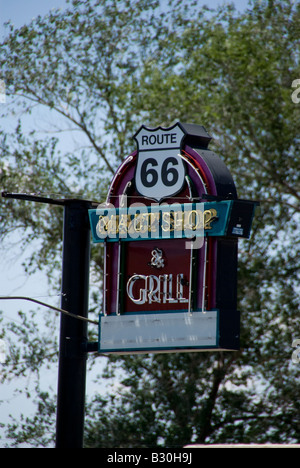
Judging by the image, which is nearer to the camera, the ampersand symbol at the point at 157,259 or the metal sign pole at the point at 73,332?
the ampersand symbol at the point at 157,259

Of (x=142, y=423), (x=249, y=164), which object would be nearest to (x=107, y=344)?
(x=142, y=423)

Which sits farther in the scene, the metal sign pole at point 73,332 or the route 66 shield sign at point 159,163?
the metal sign pole at point 73,332

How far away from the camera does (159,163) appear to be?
12.7 metres

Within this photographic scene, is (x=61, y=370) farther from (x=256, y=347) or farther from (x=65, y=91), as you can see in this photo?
(x=65, y=91)

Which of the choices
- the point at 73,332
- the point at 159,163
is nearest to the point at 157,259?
the point at 159,163

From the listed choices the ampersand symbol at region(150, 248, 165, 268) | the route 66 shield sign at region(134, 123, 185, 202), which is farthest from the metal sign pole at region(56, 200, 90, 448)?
the ampersand symbol at region(150, 248, 165, 268)

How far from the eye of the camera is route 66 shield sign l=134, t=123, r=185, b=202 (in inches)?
494

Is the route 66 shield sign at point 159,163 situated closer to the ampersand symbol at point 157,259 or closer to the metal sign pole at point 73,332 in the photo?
the ampersand symbol at point 157,259

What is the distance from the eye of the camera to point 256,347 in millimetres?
22062

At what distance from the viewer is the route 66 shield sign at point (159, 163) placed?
12539mm

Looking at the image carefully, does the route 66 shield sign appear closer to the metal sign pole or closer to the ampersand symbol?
the ampersand symbol

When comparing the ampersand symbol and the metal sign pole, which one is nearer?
the ampersand symbol

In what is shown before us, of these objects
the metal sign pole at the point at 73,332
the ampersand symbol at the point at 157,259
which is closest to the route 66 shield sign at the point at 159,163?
the ampersand symbol at the point at 157,259

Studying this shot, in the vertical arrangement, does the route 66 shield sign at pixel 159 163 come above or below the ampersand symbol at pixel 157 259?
above
